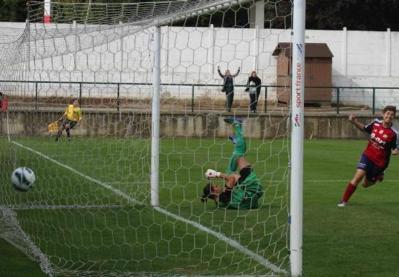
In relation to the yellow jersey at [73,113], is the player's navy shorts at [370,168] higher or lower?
lower

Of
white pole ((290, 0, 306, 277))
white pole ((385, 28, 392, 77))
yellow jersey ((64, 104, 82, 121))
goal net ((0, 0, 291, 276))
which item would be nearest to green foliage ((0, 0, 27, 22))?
white pole ((385, 28, 392, 77))

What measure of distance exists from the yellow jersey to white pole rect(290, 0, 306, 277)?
17.8m

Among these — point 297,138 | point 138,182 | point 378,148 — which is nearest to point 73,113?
point 138,182

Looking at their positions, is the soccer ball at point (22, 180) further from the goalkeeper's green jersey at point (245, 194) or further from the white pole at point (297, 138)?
the white pole at point (297, 138)

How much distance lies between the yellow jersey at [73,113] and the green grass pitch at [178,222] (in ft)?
17.7

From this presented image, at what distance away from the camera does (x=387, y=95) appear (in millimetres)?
39844

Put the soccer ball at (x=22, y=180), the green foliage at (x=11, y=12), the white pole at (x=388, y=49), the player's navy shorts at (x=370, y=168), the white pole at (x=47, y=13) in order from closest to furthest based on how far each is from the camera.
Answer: the soccer ball at (x=22, y=180) → the white pole at (x=47, y=13) → the player's navy shorts at (x=370, y=168) → the white pole at (x=388, y=49) → the green foliage at (x=11, y=12)

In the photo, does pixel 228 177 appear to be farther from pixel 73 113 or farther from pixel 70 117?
pixel 73 113

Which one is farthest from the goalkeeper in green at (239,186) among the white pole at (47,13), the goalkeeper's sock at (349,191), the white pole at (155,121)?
the white pole at (47,13)

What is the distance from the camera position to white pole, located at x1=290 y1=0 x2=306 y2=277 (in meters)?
7.79

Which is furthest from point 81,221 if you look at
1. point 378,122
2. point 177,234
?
point 378,122

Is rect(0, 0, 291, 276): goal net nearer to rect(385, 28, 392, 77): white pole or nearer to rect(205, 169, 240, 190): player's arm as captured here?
rect(205, 169, 240, 190): player's arm

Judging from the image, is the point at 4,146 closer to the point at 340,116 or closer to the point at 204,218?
the point at 204,218

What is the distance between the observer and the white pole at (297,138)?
7785mm
